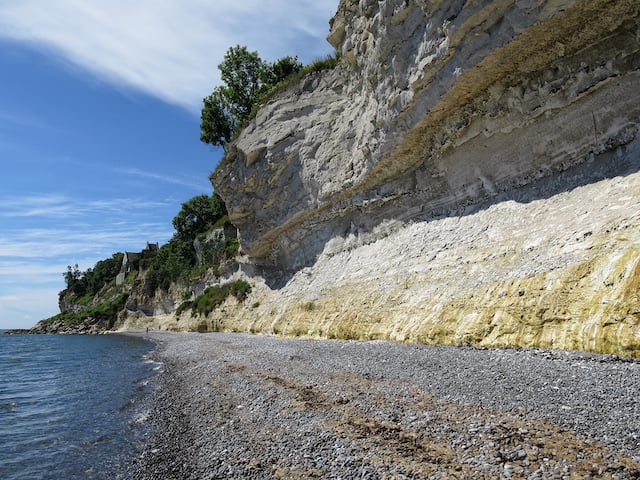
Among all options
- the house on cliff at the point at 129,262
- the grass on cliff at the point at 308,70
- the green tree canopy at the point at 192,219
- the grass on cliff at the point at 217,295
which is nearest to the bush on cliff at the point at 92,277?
the house on cliff at the point at 129,262

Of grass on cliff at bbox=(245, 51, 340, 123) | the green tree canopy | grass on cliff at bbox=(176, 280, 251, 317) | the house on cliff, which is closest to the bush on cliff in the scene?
the house on cliff

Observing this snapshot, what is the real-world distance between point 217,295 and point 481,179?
98.5 ft

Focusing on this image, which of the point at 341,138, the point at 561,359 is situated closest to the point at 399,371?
the point at 561,359

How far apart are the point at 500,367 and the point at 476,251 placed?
5876mm

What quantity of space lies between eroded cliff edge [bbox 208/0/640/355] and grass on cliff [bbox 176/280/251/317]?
1027cm

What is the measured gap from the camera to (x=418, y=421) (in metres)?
5.77

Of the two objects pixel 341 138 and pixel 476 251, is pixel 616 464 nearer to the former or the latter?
pixel 476 251

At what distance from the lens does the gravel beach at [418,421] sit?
4.39 metres

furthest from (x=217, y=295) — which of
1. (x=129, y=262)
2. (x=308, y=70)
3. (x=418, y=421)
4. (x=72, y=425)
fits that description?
(x=129, y=262)

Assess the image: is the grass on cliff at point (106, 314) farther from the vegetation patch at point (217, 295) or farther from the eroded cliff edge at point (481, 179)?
the eroded cliff edge at point (481, 179)

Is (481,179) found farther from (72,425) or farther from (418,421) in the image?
(72,425)

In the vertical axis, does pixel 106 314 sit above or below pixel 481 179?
above

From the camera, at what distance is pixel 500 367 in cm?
762

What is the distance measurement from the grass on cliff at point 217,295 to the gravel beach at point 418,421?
2436cm
